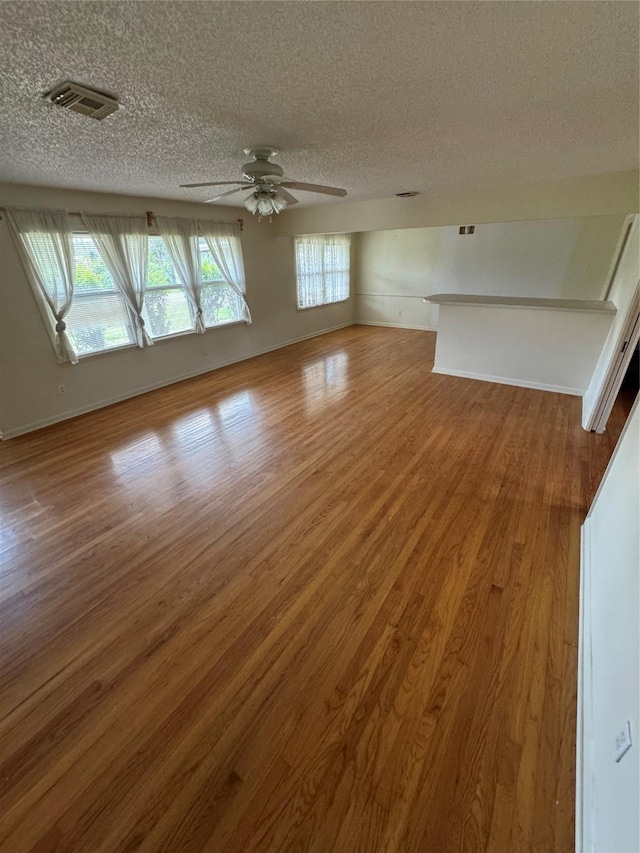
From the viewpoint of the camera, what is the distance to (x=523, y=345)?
449 centimetres

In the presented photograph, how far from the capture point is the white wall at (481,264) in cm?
571

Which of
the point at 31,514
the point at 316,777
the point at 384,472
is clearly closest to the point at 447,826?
the point at 316,777

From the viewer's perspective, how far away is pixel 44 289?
11.5 ft

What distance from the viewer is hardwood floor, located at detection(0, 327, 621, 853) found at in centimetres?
114

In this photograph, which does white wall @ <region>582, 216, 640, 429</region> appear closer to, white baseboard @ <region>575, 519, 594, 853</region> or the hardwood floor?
the hardwood floor

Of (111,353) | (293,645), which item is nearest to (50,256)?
(111,353)

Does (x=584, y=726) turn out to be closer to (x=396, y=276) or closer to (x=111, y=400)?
(x=111, y=400)

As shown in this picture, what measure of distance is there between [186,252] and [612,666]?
5498 millimetres

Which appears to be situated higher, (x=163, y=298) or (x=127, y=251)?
(x=127, y=251)

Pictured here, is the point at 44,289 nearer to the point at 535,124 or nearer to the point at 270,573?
the point at 270,573

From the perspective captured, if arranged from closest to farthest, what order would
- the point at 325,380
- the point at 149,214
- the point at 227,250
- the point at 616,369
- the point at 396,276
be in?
the point at 616,369 → the point at 149,214 → the point at 325,380 → the point at 227,250 → the point at 396,276

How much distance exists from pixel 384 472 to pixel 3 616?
8.25 ft

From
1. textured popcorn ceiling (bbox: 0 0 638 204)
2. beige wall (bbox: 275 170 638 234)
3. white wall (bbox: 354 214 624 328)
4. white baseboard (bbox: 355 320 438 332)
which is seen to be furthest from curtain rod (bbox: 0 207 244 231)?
white baseboard (bbox: 355 320 438 332)

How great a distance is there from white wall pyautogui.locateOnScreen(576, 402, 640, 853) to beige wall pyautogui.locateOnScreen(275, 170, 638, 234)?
108 inches
